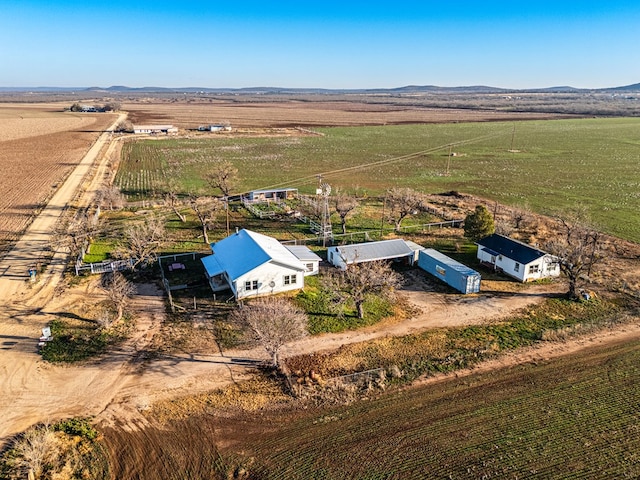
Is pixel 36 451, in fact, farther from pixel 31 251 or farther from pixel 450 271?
pixel 31 251

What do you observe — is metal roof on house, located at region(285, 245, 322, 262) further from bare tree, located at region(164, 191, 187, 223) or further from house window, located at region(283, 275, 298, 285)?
bare tree, located at region(164, 191, 187, 223)

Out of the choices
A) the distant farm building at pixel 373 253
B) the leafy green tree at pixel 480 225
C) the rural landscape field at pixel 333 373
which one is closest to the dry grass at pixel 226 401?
the rural landscape field at pixel 333 373

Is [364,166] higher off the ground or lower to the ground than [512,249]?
higher

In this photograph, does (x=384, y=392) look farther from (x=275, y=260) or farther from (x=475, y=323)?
(x=275, y=260)

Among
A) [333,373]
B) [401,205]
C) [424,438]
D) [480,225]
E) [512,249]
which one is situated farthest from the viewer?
[401,205]

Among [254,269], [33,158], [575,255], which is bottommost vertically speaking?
[254,269]

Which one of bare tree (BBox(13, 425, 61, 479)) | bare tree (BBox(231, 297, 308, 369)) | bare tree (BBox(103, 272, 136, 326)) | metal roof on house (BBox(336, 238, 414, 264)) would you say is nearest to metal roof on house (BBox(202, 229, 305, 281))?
metal roof on house (BBox(336, 238, 414, 264))

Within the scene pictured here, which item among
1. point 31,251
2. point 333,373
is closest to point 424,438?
point 333,373

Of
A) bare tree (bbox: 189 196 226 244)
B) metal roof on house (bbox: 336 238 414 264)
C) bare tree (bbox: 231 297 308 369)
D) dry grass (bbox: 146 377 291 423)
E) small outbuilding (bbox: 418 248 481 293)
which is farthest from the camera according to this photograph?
bare tree (bbox: 189 196 226 244)
